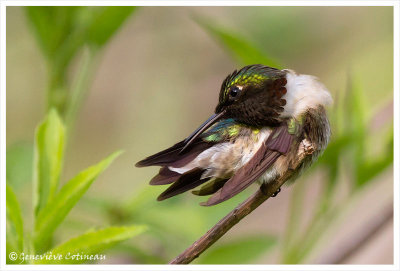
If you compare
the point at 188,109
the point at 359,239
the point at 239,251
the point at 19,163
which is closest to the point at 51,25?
the point at 19,163

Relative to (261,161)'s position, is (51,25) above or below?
above

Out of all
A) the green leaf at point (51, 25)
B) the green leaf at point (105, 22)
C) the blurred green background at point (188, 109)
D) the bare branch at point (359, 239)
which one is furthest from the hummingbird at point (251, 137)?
the bare branch at point (359, 239)

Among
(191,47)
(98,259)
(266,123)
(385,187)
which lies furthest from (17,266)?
(385,187)

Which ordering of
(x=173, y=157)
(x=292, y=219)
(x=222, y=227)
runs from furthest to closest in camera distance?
(x=292, y=219) → (x=173, y=157) → (x=222, y=227)

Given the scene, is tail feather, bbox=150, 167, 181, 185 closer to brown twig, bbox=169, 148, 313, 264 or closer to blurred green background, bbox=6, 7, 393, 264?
brown twig, bbox=169, 148, 313, 264

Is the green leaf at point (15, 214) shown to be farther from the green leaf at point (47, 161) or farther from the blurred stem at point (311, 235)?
the blurred stem at point (311, 235)

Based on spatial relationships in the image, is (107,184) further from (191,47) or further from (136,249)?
(136,249)

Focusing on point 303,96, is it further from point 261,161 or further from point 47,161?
point 47,161
